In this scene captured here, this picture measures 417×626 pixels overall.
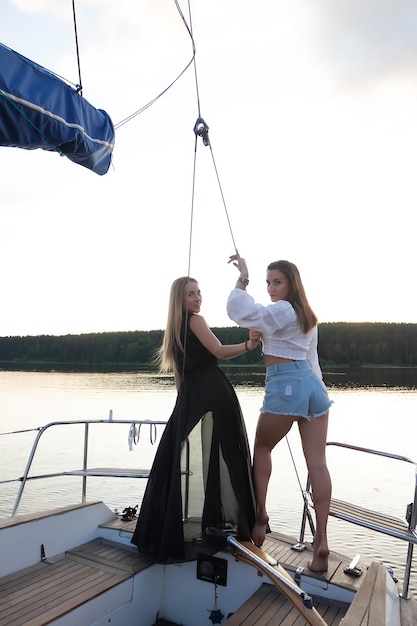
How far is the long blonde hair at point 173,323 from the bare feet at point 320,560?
1419 millimetres

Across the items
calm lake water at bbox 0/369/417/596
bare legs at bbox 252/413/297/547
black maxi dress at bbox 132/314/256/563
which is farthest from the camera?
calm lake water at bbox 0/369/417/596

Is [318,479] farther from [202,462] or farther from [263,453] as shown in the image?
[202,462]

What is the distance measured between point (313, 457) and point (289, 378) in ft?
1.67

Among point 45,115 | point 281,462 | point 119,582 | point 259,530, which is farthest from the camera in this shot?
point 281,462

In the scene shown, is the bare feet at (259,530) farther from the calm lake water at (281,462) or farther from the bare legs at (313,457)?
the calm lake water at (281,462)

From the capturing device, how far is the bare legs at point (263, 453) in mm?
3096

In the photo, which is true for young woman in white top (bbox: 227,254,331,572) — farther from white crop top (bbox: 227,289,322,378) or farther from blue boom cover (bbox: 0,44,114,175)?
blue boom cover (bbox: 0,44,114,175)

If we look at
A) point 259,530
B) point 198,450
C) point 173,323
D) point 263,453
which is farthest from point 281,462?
point 173,323

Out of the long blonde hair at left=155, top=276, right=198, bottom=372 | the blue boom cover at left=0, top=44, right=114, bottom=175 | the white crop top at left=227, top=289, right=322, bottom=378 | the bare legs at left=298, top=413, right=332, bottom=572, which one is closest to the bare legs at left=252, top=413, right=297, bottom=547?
the bare legs at left=298, top=413, right=332, bottom=572

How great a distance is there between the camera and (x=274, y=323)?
3.00m

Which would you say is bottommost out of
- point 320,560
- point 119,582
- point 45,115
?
point 119,582

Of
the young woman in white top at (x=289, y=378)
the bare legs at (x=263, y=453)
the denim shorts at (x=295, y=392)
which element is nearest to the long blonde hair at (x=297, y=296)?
Result: the young woman in white top at (x=289, y=378)

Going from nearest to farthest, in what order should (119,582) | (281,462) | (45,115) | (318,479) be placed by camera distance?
(45,115), (119,582), (318,479), (281,462)

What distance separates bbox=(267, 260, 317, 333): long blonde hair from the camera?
10.0 feet
